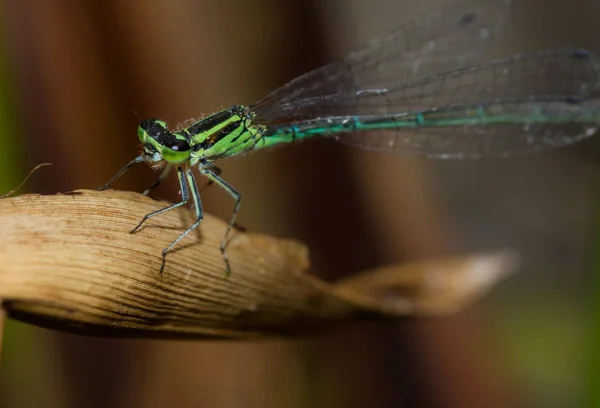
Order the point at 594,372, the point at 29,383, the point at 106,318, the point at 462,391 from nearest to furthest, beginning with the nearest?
the point at 106,318 < the point at 29,383 < the point at 594,372 < the point at 462,391

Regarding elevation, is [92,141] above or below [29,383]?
above

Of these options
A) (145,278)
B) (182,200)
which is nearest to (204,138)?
(182,200)

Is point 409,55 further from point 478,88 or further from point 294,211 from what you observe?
point 294,211

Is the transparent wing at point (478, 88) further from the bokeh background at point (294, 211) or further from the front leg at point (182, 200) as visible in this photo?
the front leg at point (182, 200)

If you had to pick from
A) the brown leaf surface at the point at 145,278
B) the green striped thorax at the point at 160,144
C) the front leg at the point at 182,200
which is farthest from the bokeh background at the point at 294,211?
the brown leaf surface at the point at 145,278

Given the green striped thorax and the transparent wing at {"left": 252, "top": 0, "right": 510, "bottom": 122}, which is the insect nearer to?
the transparent wing at {"left": 252, "top": 0, "right": 510, "bottom": 122}

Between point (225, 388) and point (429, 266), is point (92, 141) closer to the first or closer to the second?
point (225, 388)

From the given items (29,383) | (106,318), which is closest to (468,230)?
(29,383)
